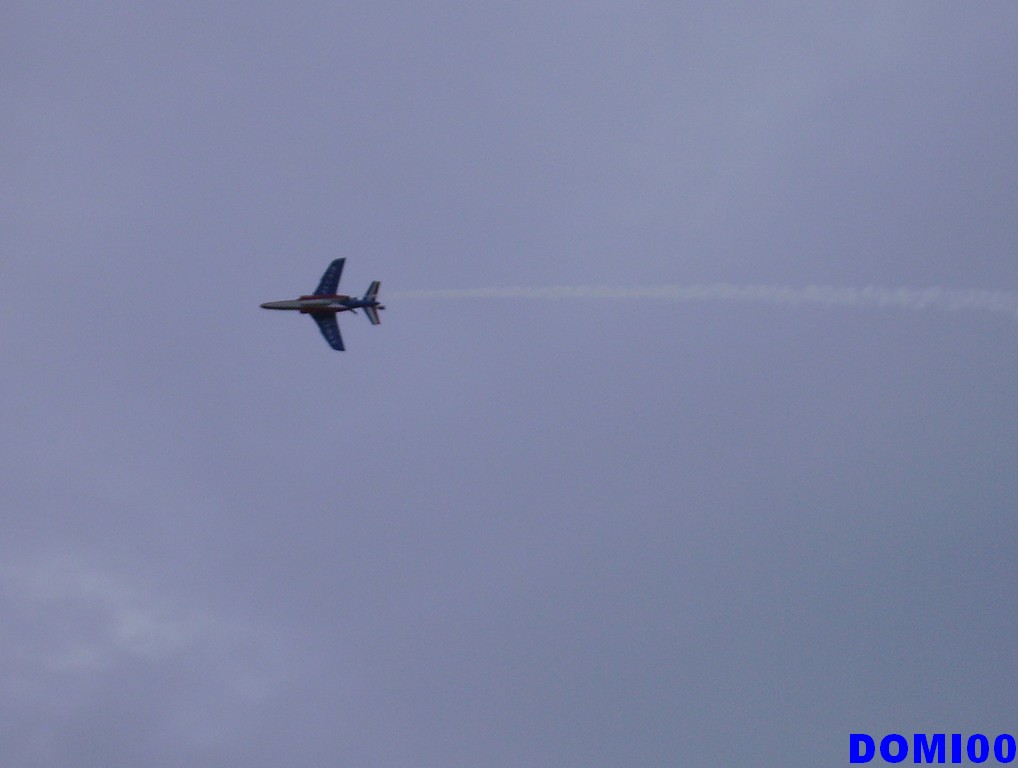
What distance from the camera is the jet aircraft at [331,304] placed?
510ft

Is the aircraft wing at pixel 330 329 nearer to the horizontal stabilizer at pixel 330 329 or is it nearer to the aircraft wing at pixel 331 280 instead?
the horizontal stabilizer at pixel 330 329

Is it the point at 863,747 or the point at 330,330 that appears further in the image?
the point at 330,330

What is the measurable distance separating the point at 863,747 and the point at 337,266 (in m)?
89.6

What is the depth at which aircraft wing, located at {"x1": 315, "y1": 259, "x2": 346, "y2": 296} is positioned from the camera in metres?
160

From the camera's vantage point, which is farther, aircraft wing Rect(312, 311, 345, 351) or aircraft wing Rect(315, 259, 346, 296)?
aircraft wing Rect(315, 259, 346, 296)

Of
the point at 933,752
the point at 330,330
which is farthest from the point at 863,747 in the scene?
the point at 330,330

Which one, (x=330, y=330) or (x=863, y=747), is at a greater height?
(x=330, y=330)

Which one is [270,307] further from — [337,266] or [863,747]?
[863,747]

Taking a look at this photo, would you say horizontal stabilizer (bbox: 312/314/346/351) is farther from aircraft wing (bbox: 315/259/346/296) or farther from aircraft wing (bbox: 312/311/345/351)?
aircraft wing (bbox: 315/259/346/296)

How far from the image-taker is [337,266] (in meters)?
161

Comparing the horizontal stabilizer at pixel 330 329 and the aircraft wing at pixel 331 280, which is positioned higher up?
the aircraft wing at pixel 331 280

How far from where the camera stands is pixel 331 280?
160750mm

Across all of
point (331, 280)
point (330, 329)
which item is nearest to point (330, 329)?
point (330, 329)

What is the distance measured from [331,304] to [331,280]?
14.5 feet
